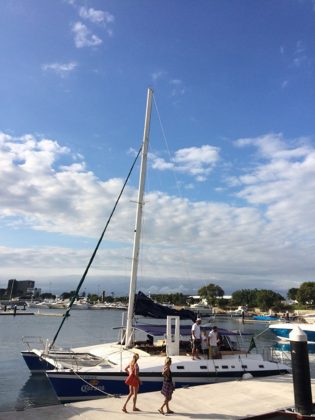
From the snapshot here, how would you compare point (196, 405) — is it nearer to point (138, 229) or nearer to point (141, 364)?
point (141, 364)

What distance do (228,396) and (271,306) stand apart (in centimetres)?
15959

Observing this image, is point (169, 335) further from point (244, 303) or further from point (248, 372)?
point (244, 303)

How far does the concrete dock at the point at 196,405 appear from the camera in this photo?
12039mm

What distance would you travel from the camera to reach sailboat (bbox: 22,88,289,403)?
1733 centimetres

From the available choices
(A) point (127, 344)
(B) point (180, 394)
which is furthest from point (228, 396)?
(A) point (127, 344)

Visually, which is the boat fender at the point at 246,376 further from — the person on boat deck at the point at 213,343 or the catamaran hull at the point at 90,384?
the catamaran hull at the point at 90,384

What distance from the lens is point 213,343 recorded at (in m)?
20.0

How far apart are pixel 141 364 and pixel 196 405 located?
17.2 ft

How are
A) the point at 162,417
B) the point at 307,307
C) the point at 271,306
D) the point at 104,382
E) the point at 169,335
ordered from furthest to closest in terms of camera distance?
the point at 271,306 < the point at 307,307 < the point at 169,335 < the point at 104,382 < the point at 162,417

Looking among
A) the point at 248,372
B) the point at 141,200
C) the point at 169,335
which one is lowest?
the point at 248,372

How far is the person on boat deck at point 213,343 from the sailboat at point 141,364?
39 centimetres

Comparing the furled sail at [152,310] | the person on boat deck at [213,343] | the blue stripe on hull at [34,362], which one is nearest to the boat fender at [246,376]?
the person on boat deck at [213,343]

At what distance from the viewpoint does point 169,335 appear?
19.9 m

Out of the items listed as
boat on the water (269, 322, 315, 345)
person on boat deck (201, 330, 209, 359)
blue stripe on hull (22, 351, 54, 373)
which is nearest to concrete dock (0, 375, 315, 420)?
person on boat deck (201, 330, 209, 359)
